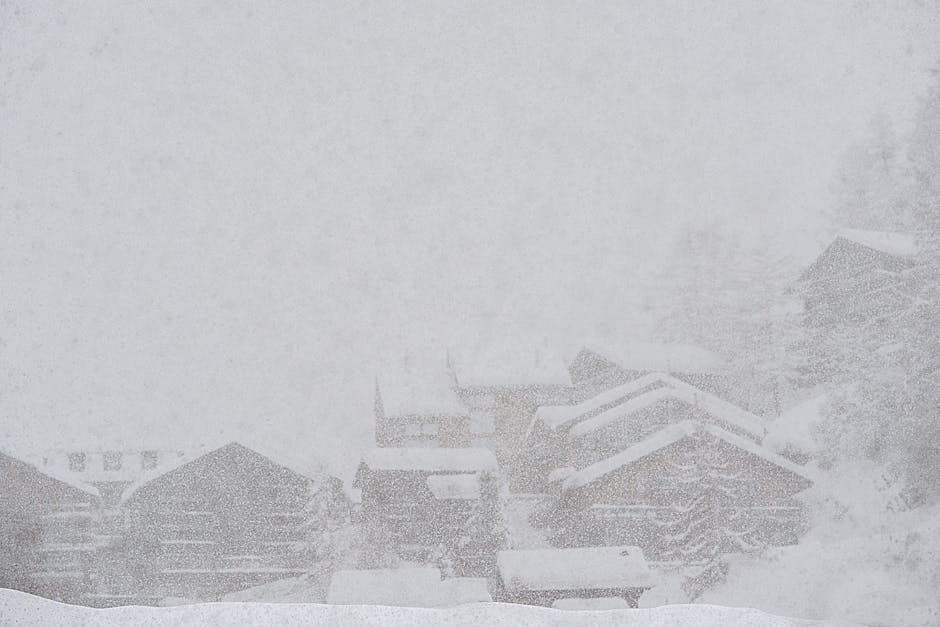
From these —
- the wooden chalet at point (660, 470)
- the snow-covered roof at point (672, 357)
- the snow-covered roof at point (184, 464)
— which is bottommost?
the wooden chalet at point (660, 470)

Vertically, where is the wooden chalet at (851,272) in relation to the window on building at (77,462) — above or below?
above

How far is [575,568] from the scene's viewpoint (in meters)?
2.71

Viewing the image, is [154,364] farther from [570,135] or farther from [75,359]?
[570,135]

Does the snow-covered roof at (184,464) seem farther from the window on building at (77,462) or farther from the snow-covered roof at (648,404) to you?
the snow-covered roof at (648,404)

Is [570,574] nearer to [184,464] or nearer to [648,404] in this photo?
[648,404]

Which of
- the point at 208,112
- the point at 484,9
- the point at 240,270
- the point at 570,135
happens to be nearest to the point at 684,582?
the point at 570,135

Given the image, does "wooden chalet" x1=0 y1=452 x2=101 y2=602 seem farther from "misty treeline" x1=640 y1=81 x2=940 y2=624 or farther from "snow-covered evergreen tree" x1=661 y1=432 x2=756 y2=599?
"misty treeline" x1=640 y1=81 x2=940 y2=624

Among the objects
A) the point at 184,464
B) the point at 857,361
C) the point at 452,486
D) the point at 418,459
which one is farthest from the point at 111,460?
the point at 857,361

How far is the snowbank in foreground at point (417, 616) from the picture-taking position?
2.74 m

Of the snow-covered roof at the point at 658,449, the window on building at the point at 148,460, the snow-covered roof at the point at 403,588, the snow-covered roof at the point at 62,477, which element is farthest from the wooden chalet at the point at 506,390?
the snow-covered roof at the point at 62,477

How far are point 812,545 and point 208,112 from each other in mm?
2535

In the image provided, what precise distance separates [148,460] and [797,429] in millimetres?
2208

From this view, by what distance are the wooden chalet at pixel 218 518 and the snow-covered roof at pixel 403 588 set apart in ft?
0.49

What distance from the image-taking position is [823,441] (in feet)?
9.04
